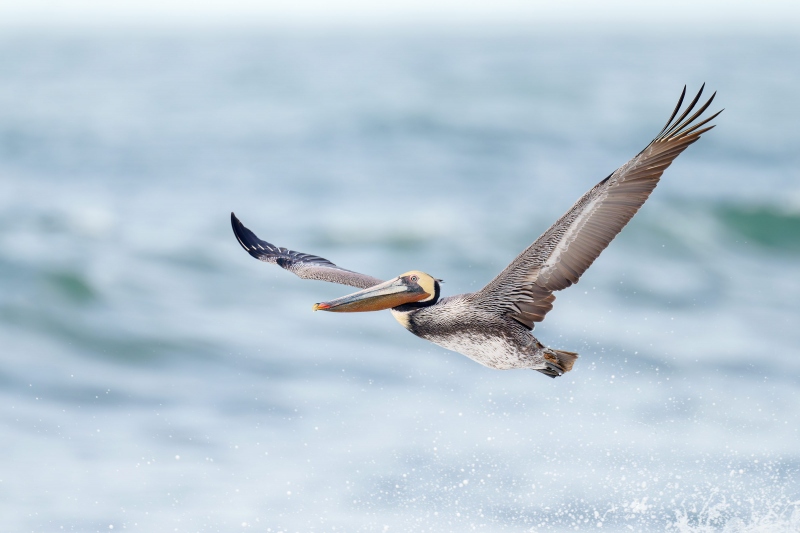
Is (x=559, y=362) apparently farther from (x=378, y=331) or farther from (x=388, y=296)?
(x=378, y=331)

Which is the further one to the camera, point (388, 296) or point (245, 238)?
point (245, 238)

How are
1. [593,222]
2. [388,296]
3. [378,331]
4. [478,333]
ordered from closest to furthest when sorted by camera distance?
[593,222]
[478,333]
[388,296]
[378,331]

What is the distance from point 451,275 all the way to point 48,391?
7068 mm

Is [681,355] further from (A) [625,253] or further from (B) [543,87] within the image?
(B) [543,87]

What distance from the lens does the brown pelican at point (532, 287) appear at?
18.3 feet

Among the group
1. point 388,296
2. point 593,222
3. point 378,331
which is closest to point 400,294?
point 388,296

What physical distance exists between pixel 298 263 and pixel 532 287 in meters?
2.26

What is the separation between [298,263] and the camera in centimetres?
750

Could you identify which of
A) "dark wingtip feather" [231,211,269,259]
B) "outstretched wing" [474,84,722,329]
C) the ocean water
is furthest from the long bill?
the ocean water

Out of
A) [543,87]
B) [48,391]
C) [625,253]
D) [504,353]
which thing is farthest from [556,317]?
[543,87]

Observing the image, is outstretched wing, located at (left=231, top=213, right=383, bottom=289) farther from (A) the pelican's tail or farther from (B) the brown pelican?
(A) the pelican's tail

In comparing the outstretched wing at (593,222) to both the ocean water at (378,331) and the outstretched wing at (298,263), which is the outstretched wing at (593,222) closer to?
the outstretched wing at (298,263)

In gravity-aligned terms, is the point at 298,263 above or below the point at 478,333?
above

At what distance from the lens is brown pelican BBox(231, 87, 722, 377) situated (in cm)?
558
